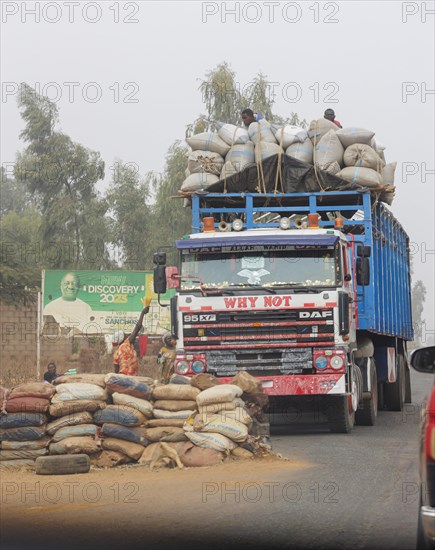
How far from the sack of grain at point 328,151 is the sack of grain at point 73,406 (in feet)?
20.6

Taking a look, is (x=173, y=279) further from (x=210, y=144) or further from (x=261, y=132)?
(x=261, y=132)

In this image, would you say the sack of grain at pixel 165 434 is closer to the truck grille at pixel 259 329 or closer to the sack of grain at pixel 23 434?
the sack of grain at pixel 23 434

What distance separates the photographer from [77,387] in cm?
1238

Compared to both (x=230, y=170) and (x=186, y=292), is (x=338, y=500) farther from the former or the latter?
(x=230, y=170)

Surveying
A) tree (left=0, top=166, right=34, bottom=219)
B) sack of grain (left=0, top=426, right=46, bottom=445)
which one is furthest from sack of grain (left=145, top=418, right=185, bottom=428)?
tree (left=0, top=166, right=34, bottom=219)

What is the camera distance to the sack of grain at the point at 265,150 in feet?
56.1

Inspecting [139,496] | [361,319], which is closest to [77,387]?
[139,496]

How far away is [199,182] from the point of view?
56.2 ft

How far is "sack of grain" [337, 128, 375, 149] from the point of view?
17.5m

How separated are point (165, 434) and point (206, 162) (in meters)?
6.30

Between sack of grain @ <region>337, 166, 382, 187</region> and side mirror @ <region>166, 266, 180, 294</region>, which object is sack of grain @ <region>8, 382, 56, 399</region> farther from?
sack of grain @ <region>337, 166, 382, 187</region>

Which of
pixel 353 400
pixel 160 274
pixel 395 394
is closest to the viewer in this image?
pixel 353 400

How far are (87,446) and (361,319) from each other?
5.95 meters

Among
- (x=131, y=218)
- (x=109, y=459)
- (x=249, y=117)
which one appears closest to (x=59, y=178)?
(x=131, y=218)
